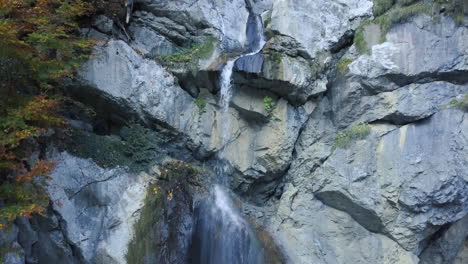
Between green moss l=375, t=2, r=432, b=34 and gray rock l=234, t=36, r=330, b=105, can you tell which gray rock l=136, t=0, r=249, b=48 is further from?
green moss l=375, t=2, r=432, b=34

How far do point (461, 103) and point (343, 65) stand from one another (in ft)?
10.9

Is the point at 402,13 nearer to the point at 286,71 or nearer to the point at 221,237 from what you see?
the point at 286,71

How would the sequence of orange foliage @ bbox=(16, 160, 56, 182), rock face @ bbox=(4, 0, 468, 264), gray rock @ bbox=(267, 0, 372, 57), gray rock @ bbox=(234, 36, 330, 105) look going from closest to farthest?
orange foliage @ bbox=(16, 160, 56, 182) → rock face @ bbox=(4, 0, 468, 264) → gray rock @ bbox=(234, 36, 330, 105) → gray rock @ bbox=(267, 0, 372, 57)

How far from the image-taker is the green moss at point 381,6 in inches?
467

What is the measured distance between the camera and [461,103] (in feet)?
33.1

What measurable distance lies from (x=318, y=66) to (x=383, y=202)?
4368mm

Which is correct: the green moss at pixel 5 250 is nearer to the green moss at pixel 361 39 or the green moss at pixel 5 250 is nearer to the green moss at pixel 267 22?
the green moss at pixel 267 22

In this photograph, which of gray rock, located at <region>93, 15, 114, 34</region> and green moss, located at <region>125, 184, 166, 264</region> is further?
gray rock, located at <region>93, 15, 114, 34</region>

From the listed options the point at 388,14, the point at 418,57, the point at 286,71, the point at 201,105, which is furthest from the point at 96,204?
the point at 388,14

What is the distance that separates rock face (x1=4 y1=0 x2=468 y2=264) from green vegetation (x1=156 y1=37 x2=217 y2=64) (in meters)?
0.06

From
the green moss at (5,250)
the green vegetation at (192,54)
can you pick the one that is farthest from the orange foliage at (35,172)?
the green vegetation at (192,54)

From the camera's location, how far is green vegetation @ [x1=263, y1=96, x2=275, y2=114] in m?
11.5

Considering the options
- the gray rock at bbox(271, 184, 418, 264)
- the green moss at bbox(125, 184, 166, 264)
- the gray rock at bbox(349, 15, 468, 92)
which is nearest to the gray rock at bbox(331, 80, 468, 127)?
the gray rock at bbox(349, 15, 468, 92)

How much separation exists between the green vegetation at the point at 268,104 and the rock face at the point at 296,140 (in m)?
0.03
